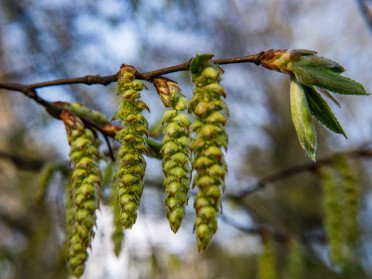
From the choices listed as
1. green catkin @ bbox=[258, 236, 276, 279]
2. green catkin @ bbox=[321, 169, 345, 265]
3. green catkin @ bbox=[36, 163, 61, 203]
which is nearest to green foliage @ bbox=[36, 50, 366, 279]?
green catkin @ bbox=[36, 163, 61, 203]

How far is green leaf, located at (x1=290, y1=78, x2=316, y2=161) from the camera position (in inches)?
35.3

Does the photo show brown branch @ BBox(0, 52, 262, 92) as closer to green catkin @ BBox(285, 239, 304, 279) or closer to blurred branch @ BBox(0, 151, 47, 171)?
blurred branch @ BBox(0, 151, 47, 171)

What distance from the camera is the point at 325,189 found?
1.96 m

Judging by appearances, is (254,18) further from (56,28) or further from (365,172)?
(365,172)

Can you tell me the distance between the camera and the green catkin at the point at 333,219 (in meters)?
1.80

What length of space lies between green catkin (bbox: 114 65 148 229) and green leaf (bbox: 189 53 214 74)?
12cm

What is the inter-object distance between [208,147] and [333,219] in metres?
1.21

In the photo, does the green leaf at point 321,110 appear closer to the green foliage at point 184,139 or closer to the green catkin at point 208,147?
the green foliage at point 184,139

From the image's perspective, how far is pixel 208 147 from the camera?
2.57 feet

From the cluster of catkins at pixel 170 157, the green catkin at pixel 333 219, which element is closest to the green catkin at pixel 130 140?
the cluster of catkins at pixel 170 157

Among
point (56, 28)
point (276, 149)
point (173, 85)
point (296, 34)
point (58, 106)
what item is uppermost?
point (296, 34)

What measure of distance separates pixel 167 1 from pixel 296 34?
3370 mm

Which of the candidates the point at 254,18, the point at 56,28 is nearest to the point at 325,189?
the point at 56,28

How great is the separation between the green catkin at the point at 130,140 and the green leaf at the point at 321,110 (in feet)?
1.01
